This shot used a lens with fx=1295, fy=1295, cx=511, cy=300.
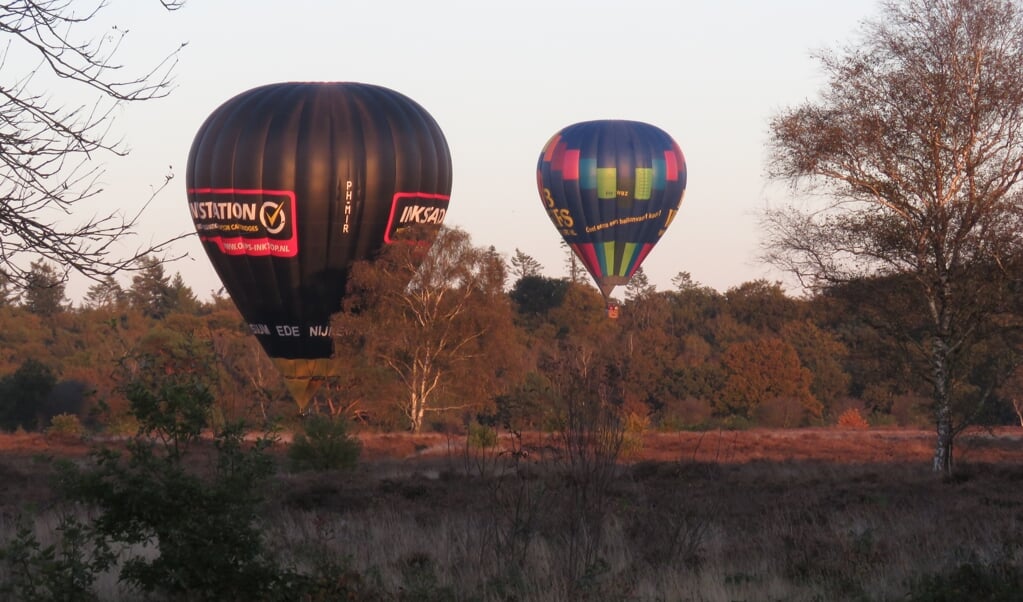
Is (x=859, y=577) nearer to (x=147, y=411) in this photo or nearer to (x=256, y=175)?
(x=147, y=411)

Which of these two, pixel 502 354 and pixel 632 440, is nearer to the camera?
pixel 632 440

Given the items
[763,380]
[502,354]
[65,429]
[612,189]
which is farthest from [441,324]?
[763,380]

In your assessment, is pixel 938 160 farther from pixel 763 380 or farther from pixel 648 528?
pixel 763 380

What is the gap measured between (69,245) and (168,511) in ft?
6.34

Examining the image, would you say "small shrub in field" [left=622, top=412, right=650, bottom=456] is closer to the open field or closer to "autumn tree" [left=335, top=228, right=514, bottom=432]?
the open field

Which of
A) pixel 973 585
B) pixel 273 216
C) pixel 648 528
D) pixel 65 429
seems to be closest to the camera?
pixel 973 585

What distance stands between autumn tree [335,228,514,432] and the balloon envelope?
835cm

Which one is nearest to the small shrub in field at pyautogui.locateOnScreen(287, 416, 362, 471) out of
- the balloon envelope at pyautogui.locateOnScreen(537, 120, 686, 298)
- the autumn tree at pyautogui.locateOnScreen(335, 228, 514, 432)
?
the autumn tree at pyautogui.locateOnScreen(335, 228, 514, 432)

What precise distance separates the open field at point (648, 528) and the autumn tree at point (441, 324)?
73.9 feet

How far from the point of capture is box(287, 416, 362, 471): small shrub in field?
3008cm

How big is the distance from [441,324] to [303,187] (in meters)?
8.09

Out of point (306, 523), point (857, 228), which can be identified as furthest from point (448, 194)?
point (306, 523)

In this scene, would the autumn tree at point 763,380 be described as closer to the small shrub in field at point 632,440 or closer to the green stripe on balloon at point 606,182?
the green stripe on balloon at point 606,182

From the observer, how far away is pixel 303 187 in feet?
149
